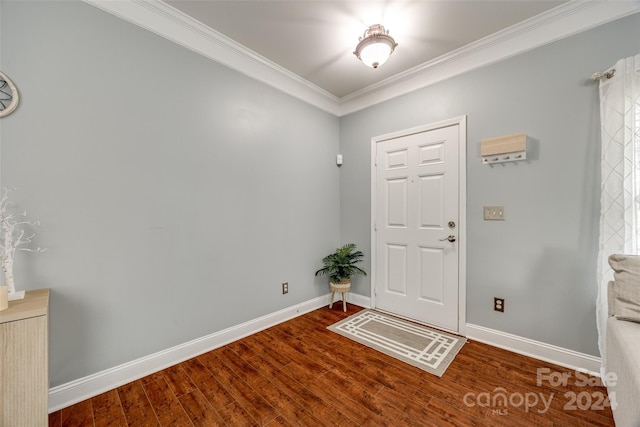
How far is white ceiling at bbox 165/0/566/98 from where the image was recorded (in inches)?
74.3

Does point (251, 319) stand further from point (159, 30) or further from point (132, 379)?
point (159, 30)

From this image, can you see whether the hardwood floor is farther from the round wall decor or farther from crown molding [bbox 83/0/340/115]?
crown molding [bbox 83/0/340/115]

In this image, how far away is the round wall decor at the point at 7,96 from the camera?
142cm

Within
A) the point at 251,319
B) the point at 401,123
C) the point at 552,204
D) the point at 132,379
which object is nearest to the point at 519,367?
the point at 552,204

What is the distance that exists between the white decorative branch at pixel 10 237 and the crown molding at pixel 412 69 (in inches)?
54.4

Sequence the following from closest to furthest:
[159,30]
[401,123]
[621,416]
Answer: [621,416]
[159,30]
[401,123]

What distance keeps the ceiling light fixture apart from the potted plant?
197cm

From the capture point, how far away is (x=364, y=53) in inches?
80.5

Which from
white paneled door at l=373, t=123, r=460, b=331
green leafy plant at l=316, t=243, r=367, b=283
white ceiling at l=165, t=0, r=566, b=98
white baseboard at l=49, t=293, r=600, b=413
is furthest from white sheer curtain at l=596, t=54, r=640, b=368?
green leafy plant at l=316, t=243, r=367, b=283

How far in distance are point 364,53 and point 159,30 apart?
5.13 feet

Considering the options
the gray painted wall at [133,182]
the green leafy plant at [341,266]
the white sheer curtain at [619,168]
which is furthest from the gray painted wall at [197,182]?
the green leafy plant at [341,266]

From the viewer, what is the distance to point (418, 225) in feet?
9.05

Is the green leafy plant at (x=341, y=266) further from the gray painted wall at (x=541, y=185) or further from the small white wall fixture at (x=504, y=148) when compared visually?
the small white wall fixture at (x=504, y=148)

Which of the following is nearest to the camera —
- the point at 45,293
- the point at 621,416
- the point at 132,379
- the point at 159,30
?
the point at 621,416
